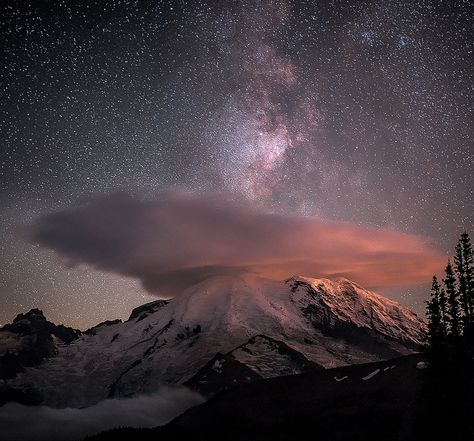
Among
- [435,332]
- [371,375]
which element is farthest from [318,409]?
[435,332]

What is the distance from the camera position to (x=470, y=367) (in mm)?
75688

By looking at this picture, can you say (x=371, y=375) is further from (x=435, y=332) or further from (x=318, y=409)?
(x=435, y=332)

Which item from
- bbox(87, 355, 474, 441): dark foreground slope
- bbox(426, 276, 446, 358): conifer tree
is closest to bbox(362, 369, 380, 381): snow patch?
bbox(87, 355, 474, 441): dark foreground slope

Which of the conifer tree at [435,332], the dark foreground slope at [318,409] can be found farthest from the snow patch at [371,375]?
the conifer tree at [435,332]

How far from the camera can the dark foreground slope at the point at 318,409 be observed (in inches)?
2940

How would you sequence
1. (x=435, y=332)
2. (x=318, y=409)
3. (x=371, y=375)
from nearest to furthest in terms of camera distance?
(x=435, y=332) → (x=318, y=409) → (x=371, y=375)

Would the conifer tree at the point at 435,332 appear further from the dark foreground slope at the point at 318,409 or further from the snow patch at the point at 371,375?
the snow patch at the point at 371,375

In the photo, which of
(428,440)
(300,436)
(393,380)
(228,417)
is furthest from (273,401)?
(428,440)

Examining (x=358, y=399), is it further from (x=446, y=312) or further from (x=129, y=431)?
(x=129, y=431)

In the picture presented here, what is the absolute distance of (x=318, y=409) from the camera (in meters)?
84.9

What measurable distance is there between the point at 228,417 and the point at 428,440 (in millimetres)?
49477

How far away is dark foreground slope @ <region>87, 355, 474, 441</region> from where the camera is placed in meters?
74.7

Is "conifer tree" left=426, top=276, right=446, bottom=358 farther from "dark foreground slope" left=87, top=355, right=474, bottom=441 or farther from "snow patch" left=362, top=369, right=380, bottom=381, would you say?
"snow patch" left=362, top=369, right=380, bottom=381

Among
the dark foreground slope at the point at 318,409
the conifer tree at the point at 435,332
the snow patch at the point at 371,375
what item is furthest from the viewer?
the snow patch at the point at 371,375
